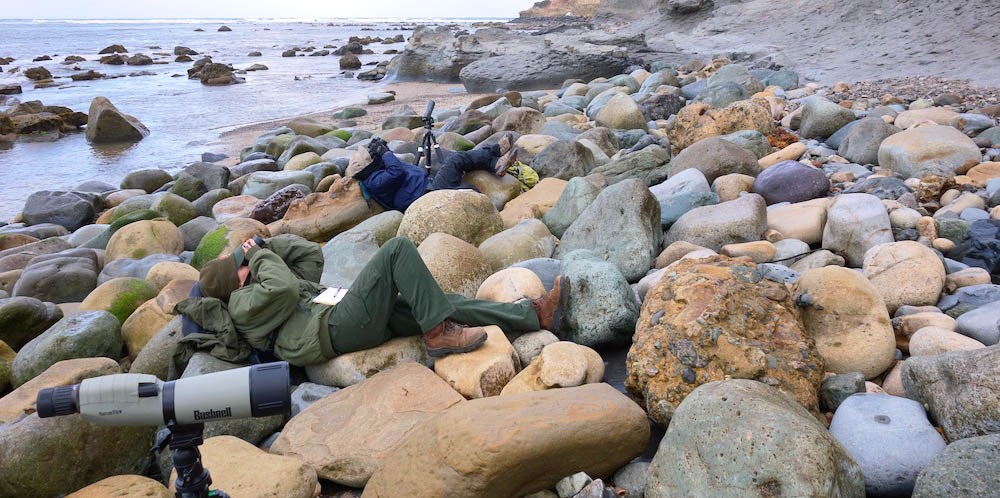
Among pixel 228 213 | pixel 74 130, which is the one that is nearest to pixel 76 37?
pixel 74 130

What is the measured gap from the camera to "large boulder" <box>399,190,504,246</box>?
613cm

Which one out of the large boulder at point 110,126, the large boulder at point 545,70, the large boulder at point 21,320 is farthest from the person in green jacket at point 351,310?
the large boulder at point 545,70

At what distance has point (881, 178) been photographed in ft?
21.0

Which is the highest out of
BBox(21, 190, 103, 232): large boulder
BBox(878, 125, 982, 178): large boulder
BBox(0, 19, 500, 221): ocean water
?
BBox(878, 125, 982, 178): large boulder

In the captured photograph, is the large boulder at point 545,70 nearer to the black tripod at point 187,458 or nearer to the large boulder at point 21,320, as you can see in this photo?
the large boulder at point 21,320

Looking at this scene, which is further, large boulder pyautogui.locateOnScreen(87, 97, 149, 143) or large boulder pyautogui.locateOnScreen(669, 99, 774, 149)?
large boulder pyautogui.locateOnScreen(87, 97, 149, 143)

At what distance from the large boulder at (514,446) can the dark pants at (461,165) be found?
4512 mm

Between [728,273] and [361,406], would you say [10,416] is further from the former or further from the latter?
[728,273]

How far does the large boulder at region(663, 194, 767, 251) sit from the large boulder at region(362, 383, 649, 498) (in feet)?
8.91

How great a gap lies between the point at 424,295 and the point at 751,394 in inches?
80.9

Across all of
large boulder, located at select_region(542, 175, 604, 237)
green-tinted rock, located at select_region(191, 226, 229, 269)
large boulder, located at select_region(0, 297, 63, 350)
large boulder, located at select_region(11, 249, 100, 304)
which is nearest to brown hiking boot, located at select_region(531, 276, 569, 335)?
large boulder, located at select_region(542, 175, 604, 237)

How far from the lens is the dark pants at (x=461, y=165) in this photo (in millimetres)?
7457

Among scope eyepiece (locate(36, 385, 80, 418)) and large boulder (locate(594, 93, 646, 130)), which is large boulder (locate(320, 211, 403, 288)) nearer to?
scope eyepiece (locate(36, 385, 80, 418))

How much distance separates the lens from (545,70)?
19.0 metres
